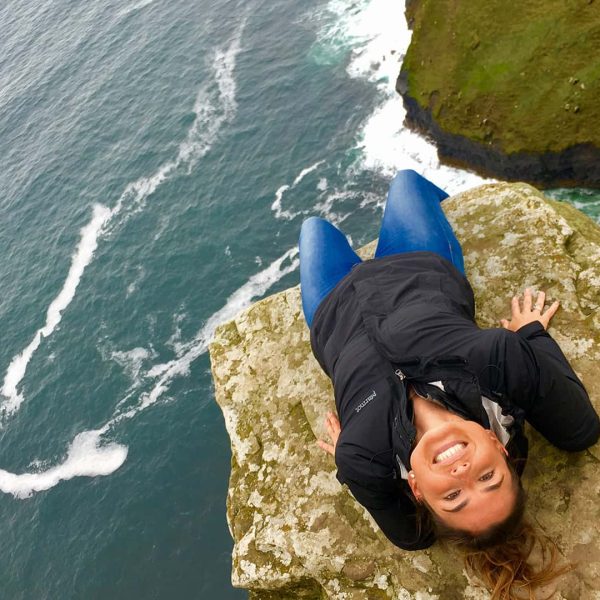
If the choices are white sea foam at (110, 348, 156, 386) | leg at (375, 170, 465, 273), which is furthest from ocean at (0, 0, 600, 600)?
leg at (375, 170, 465, 273)

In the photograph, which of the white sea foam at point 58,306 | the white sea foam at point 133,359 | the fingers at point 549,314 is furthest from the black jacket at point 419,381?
the white sea foam at point 58,306

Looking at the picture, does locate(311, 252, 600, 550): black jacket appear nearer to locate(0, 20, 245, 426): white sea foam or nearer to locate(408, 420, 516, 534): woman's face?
locate(408, 420, 516, 534): woman's face

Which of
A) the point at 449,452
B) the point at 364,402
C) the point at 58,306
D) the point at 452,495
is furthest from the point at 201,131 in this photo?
the point at 452,495

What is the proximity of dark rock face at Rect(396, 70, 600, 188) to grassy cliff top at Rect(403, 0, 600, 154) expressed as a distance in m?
0.43

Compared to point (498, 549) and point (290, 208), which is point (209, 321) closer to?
point (290, 208)

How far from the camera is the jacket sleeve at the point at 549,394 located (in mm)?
5938

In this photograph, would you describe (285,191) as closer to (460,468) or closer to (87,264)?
(87,264)

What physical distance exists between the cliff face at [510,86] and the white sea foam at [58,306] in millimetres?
29379

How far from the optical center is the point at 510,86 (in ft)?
120

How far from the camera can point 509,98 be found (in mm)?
36500

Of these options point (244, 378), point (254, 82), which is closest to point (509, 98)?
point (254, 82)

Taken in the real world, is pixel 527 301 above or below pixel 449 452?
below

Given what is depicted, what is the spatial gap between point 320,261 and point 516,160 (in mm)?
29717

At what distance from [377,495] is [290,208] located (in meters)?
38.6
